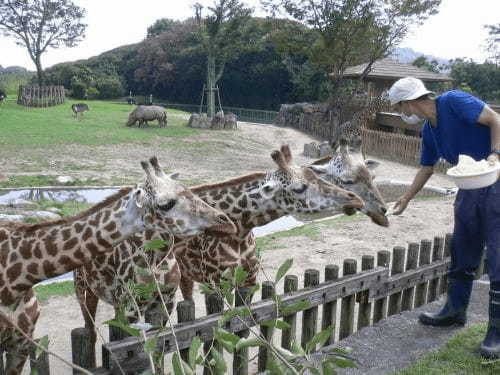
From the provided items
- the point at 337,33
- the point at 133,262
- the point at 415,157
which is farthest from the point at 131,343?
the point at 337,33

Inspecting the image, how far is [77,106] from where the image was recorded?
26.0m

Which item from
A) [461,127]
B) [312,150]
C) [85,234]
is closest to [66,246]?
[85,234]

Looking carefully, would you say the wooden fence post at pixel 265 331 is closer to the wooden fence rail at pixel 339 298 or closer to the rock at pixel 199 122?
the wooden fence rail at pixel 339 298

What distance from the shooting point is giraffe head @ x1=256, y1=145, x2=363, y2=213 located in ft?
12.3

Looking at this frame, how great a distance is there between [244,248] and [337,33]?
20.6 meters

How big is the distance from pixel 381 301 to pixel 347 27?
1999 centimetres

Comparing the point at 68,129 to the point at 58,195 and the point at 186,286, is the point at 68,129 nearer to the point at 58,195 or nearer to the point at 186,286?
the point at 58,195

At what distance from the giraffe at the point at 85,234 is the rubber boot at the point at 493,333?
2091mm

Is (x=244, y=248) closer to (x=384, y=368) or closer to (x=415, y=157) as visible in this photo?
(x=384, y=368)

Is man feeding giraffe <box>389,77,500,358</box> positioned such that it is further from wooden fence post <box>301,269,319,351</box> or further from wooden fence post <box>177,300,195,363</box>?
wooden fence post <box>177,300,195,363</box>

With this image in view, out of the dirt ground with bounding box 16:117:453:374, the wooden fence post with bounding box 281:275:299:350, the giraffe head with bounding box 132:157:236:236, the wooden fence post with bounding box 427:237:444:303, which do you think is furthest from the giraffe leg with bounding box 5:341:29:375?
the wooden fence post with bounding box 427:237:444:303

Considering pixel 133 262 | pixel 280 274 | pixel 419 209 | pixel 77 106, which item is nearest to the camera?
pixel 280 274

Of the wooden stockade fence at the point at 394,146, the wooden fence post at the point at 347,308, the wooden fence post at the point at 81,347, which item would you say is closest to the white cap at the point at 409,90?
the wooden fence post at the point at 347,308

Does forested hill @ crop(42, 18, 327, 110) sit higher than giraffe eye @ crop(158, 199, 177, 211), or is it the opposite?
forested hill @ crop(42, 18, 327, 110)
